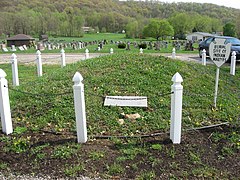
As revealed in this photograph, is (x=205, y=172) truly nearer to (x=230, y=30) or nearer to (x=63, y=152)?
(x=63, y=152)

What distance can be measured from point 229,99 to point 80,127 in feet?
14.8

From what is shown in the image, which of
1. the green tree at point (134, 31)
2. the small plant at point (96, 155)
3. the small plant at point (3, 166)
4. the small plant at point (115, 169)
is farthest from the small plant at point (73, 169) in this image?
the green tree at point (134, 31)

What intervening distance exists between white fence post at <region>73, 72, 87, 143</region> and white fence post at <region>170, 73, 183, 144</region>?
59.6 inches

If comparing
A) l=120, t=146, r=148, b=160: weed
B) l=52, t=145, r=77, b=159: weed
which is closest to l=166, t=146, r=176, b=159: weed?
l=120, t=146, r=148, b=160: weed

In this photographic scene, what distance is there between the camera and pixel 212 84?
834 cm

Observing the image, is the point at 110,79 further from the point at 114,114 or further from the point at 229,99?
the point at 229,99

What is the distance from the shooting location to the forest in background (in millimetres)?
57219

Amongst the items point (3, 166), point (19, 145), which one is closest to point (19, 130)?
point (19, 145)

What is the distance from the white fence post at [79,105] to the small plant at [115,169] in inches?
36.0

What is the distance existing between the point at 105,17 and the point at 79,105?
300 ft

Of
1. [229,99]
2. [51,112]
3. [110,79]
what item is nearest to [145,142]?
[51,112]

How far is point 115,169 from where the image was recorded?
3848 mm

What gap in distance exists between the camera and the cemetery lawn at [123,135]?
3.90 metres

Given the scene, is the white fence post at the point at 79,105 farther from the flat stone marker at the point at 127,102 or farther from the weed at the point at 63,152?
the flat stone marker at the point at 127,102
